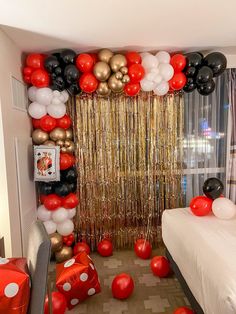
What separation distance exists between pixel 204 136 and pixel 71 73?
1.73 meters

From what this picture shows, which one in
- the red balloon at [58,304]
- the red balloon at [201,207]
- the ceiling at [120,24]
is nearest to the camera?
the ceiling at [120,24]

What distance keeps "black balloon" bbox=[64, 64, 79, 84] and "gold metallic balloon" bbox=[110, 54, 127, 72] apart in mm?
362

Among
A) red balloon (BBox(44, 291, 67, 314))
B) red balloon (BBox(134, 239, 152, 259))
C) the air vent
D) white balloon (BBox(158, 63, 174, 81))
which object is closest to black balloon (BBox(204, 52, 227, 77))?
white balloon (BBox(158, 63, 174, 81))

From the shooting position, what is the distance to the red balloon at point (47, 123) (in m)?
2.51

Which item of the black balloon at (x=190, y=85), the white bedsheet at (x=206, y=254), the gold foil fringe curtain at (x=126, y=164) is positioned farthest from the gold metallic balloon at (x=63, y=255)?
the black balloon at (x=190, y=85)

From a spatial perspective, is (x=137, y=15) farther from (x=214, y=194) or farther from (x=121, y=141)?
(x=214, y=194)

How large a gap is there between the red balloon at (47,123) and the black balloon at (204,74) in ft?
5.12

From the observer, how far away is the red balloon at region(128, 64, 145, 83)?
2.40 m

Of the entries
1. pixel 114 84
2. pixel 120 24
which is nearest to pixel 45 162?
pixel 114 84

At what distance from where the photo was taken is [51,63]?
236cm

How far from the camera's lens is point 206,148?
3027 mm

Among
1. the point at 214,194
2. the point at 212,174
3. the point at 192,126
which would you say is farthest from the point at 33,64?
the point at 212,174

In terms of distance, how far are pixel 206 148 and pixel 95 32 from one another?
1.85 meters

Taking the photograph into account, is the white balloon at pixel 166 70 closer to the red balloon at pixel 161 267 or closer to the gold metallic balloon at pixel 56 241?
the red balloon at pixel 161 267
